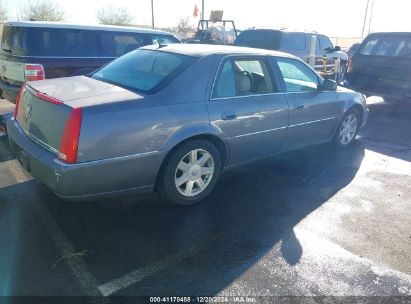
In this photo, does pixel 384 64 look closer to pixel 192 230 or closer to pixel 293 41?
pixel 293 41

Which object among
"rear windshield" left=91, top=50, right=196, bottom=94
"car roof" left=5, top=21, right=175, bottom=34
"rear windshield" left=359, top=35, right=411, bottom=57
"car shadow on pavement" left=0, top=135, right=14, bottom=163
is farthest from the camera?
"rear windshield" left=359, top=35, right=411, bottom=57

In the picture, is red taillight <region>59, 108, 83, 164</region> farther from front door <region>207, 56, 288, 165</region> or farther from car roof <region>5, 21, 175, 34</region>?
car roof <region>5, 21, 175, 34</region>

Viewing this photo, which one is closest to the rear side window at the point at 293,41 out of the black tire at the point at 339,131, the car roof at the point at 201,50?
the black tire at the point at 339,131

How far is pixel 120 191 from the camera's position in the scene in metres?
3.37

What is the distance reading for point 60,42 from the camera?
6.30 m

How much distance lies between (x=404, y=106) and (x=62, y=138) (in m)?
9.22

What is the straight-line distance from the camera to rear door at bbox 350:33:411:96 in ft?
26.7

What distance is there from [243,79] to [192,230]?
5.71ft

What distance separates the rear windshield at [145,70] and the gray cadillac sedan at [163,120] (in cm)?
1

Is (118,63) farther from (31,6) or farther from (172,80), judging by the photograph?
(31,6)

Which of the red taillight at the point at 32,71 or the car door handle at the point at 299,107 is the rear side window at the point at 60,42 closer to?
the red taillight at the point at 32,71

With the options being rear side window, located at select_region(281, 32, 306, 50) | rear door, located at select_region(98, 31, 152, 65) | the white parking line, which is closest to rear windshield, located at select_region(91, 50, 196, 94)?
the white parking line

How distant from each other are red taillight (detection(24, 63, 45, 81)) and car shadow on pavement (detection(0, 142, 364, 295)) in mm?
2455

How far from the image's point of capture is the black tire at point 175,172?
3.62 metres
